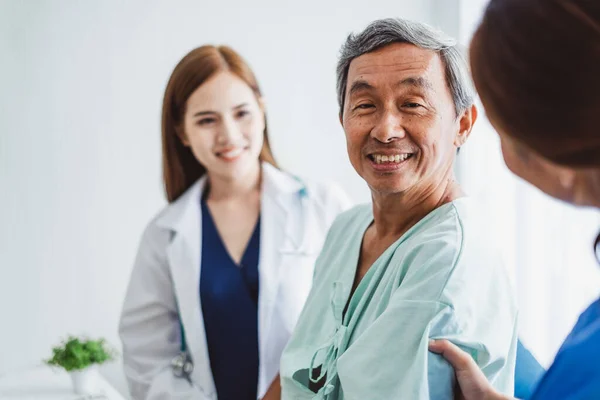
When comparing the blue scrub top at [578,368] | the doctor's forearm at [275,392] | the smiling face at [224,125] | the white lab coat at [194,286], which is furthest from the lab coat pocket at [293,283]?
the blue scrub top at [578,368]

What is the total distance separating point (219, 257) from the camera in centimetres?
175

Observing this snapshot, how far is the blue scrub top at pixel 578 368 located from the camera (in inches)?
23.6

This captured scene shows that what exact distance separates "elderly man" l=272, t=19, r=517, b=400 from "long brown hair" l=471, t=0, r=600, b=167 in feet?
1.06

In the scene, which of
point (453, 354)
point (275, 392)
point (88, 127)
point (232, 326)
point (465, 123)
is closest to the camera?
point (453, 354)

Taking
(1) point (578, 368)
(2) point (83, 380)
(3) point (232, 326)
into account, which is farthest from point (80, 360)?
(1) point (578, 368)

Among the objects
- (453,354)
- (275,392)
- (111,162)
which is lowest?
(275,392)

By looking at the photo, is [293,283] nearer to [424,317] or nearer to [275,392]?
[275,392]

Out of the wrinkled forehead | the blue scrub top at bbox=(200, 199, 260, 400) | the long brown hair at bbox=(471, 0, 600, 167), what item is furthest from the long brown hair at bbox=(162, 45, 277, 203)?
the long brown hair at bbox=(471, 0, 600, 167)

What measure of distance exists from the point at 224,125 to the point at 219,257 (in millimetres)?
338

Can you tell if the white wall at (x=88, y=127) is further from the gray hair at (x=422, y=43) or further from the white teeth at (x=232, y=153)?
the gray hair at (x=422, y=43)

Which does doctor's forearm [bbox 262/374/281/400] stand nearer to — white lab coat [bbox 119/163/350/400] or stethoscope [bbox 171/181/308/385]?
white lab coat [bbox 119/163/350/400]

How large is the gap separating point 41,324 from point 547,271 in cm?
164

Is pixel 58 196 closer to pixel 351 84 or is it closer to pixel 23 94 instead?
pixel 23 94

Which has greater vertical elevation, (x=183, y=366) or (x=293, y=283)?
(x=293, y=283)
